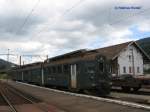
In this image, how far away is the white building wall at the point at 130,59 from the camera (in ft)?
201

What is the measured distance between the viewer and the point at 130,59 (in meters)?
62.6

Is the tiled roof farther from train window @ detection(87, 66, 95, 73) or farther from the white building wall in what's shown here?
train window @ detection(87, 66, 95, 73)

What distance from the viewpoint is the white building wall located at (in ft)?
201

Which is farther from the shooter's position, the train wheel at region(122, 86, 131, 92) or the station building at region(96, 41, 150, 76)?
the station building at region(96, 41, 150, 76)

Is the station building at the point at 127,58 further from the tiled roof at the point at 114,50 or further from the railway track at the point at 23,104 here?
the railway track at the point at 23,104

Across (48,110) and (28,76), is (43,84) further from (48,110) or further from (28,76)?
(48,110)

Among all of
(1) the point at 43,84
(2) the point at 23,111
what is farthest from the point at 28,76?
(2) the point at 23,111

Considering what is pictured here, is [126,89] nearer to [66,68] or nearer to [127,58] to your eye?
[66,68]

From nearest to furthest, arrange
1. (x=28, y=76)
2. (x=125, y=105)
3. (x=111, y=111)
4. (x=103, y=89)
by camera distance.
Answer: (x=111, y=111) → (x=125, y=105) → (x=103, y=89) → (x=28, y=76)

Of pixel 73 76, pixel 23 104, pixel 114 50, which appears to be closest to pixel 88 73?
pixel 73 76

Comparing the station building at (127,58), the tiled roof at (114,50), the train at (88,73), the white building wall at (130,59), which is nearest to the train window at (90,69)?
the train at (88,73)

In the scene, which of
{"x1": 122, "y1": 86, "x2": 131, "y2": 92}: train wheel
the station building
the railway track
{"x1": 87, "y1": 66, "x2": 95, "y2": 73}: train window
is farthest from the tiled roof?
the railway track

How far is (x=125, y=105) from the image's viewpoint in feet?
54.3

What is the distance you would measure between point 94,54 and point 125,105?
10.0m
